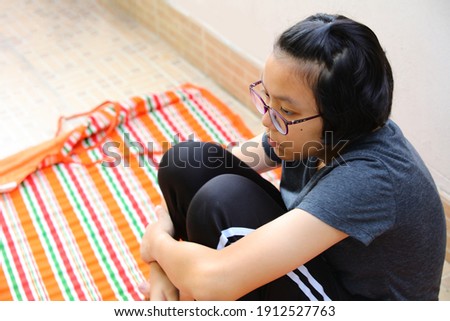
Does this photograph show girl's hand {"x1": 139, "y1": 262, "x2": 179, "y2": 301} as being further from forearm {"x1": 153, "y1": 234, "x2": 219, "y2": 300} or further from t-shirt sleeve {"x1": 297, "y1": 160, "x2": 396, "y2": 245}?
t-shirt sleeve {"x1": 297, "y1": 160, "x2": 396, "y2": 245}

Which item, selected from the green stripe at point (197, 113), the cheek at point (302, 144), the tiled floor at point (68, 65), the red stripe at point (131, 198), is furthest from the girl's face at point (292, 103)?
the tiled floor at point (68, 65)

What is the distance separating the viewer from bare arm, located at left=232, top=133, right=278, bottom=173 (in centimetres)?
152

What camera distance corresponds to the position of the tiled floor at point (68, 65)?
97.0 inches

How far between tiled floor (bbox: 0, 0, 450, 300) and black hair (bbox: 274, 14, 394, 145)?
123 cm

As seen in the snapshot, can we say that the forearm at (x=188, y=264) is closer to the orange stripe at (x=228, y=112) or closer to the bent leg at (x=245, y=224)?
the bent leg at (x=245, y=224)

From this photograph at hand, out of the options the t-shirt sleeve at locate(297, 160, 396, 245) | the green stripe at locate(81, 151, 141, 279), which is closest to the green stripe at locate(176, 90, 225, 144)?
the green stripe at locate(81, 151, 141, 279)

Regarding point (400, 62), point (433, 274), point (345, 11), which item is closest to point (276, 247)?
point (433, 274)

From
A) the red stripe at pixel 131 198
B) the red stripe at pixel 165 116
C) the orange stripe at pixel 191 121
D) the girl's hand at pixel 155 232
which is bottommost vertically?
the red stripe at pixel 131 198

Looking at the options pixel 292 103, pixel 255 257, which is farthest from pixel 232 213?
pixel 292 103

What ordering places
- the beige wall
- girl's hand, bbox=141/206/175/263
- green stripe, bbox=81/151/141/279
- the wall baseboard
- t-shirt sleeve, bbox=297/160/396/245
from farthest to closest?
1. the wall baseboard
2. green stripe, bbox=81/151/141/279
3. the beige wall
4. girl's hand, bbox=141/206/175/263
5. t-shirt sleeve, bbox=297/160/396/245

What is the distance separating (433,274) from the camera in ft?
4.15
